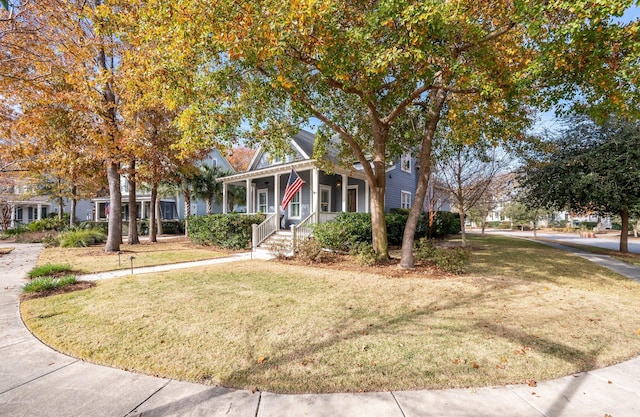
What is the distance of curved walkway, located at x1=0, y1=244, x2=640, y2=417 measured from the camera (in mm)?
2465

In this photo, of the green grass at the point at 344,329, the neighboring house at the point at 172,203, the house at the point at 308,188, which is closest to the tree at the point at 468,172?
the house at the point at 308,188

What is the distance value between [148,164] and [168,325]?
39.9 feet

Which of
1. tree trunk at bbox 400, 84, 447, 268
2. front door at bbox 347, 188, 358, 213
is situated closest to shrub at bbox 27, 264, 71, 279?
tree trunk at bbox 400, 84, 447, 268

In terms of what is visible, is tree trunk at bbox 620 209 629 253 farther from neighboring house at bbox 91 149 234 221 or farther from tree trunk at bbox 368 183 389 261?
neighboring house at bbox 91 149 234 221

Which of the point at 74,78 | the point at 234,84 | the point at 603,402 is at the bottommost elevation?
the point at 603,402

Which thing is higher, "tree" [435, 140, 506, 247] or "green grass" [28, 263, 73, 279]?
"tree" [435, 140, 506, 247]

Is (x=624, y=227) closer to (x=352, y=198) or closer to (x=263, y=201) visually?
(x=352, y=198)

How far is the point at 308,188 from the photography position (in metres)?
16.2

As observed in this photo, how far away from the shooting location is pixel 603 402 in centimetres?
267

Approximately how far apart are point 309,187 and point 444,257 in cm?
904

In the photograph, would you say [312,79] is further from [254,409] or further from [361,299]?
[254,409]

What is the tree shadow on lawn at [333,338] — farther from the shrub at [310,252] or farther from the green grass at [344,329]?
the shrub at [310,252]

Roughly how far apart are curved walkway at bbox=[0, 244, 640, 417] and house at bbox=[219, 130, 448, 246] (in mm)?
9085

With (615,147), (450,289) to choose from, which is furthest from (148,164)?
(615,147)
